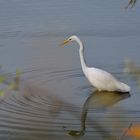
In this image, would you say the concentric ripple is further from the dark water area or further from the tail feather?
the tail feather

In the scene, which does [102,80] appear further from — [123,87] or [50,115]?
[50,115]

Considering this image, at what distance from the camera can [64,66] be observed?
26.3 ft

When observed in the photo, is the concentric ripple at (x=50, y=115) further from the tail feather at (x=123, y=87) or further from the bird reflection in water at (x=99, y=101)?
the tail feather at (x=123, y=87)

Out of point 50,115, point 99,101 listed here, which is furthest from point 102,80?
point 50,115

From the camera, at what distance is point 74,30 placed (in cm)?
1001

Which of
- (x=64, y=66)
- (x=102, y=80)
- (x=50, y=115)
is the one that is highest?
(x=50, y=115)

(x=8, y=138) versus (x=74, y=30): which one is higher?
(x=8, y=138)

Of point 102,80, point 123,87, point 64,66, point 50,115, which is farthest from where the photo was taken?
point 64,66

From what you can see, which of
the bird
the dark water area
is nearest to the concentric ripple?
the dark water area

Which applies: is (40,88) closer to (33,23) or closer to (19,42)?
(19,42)

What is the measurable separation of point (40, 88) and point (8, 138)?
179 centimetres

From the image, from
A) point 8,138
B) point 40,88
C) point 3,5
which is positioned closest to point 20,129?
point 8,138

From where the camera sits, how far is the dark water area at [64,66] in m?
5.58

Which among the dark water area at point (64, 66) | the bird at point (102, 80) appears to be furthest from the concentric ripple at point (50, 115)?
the bird at point (102, 80)
